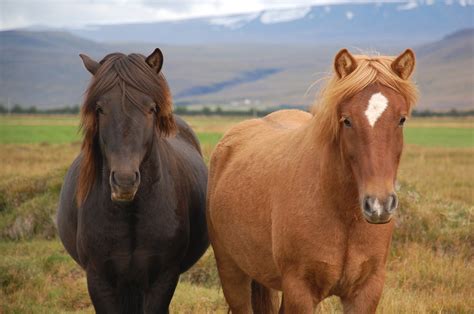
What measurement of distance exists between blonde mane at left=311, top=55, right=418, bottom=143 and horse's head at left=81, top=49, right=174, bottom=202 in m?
1.29

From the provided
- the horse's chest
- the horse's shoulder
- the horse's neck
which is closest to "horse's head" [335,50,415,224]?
the horse's neck

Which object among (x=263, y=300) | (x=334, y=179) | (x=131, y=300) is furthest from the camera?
(x=263, y=300)

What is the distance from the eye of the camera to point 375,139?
392cm

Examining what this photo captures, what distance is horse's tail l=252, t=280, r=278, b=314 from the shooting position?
6.43 meters

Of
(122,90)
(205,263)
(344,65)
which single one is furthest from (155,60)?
(205,263)

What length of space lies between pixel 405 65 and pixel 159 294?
8.75 ft

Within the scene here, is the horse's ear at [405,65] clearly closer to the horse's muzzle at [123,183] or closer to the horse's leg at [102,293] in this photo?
the horse's muzzle at [123,183]

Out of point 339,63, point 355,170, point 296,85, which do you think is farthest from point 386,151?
point 296,85

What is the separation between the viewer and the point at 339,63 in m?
4.25

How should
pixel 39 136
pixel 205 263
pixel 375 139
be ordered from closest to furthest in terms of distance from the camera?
pixel 375 139 → pixel 205 263 → pixel 39 136

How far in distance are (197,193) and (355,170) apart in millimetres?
2664

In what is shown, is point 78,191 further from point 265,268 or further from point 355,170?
point 355,170

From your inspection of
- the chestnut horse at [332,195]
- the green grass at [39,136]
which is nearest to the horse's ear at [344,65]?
the chestnut horse at [332,195]

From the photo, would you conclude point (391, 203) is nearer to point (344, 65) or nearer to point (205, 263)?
point (344, 65)
